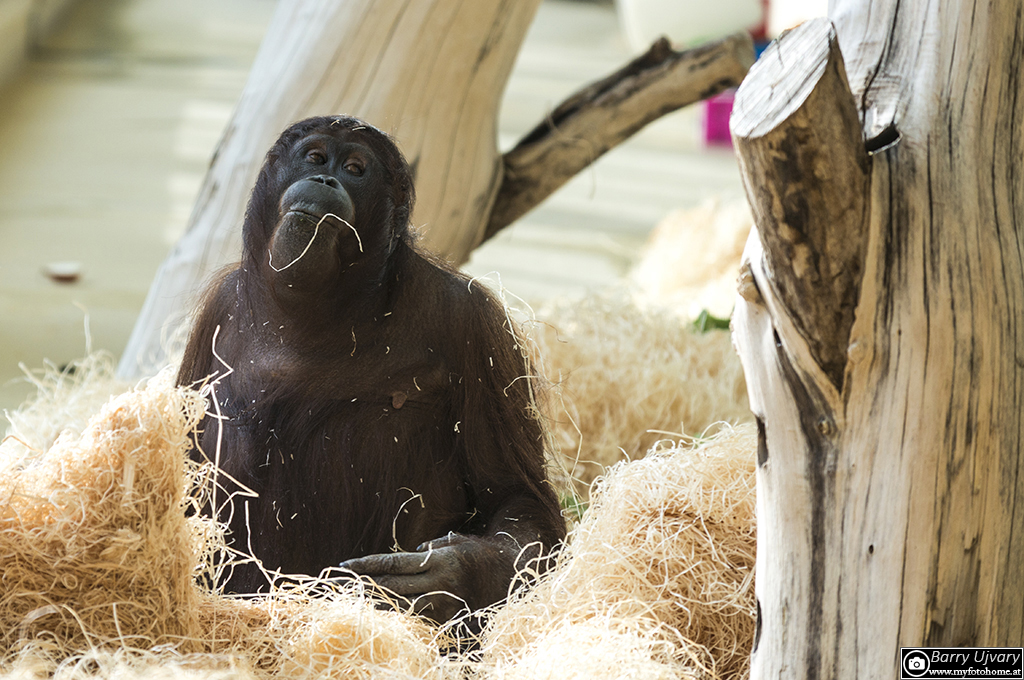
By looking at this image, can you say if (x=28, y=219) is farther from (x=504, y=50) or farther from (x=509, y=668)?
(x=509, y=668)

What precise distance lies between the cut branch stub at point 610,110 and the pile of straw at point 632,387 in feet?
1.36

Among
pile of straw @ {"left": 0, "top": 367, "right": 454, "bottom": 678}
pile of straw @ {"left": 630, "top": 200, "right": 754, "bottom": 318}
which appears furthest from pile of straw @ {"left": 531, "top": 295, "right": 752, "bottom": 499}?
pile of straw @ {"left": 0, "top": 367, "right": 454, "bottom": 678}

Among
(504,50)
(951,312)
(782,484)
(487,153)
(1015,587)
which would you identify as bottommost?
(1015,587)

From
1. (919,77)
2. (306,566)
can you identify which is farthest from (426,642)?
(919,77)

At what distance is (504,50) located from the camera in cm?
293

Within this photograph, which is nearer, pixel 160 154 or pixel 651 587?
pixel 651 587

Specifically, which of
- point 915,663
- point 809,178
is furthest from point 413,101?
point 915,663

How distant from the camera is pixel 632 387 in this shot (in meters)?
3.23

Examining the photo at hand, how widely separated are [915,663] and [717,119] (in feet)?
21.7

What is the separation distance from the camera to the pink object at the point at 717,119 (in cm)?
754

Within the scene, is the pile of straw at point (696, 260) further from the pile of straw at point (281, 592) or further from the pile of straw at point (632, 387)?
the pile of straw at point (281, 592)

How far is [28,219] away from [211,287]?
12.8ft

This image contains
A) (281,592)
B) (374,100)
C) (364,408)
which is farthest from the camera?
(374,100)

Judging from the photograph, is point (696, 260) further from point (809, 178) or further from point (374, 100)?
point (809, 178)
